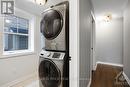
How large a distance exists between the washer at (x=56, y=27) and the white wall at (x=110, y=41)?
4.49 m

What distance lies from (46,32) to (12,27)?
1.68 m

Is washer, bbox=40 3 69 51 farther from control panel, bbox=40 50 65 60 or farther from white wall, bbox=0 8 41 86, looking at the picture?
white wall, bbox=0 8 41 86

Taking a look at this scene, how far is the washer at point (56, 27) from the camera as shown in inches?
65.7

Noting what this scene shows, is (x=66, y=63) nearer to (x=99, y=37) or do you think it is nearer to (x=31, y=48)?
(x=31, y=48)

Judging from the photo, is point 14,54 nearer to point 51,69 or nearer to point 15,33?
point 15,33

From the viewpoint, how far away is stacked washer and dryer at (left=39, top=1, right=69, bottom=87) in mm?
1639

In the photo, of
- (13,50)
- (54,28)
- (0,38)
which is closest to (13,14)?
(0,38)

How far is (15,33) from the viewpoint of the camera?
3.18m

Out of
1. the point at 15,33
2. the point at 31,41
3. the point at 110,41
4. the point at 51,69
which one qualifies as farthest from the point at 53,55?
the point at 110,41

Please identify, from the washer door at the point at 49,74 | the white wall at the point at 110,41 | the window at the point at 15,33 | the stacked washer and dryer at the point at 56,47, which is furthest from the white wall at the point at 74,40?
the white wall at the point at 110,41

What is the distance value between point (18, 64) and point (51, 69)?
1.63 m

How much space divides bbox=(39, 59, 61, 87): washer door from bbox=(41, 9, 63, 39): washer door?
1.47 ft

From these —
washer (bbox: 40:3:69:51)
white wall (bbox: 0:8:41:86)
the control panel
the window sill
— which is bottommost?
white wall (bbox: 0:8:41:86)

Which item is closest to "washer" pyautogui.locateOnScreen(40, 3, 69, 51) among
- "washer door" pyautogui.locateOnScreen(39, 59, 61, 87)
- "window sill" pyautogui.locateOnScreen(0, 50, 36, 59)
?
"washer door" pyautogui.locateOnScreen(39, 59, 61, 87)
